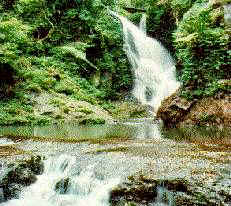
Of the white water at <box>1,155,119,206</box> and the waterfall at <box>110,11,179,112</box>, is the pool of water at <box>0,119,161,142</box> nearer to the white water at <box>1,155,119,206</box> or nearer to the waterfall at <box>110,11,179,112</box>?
the white water at <box>1,155,119,206</box>

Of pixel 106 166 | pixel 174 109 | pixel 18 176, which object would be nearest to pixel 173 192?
pixel 106 166

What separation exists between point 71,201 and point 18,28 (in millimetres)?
12056

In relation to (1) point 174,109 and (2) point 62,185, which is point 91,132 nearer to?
(1) point 174,109

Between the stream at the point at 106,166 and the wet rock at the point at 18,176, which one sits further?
the wet rock at the point at 18,176

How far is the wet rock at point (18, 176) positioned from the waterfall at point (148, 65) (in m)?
12.9

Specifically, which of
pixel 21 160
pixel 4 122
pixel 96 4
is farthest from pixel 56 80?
pixel 21 160

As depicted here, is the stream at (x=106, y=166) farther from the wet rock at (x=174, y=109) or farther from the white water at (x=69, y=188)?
the wet rock at (x=174, y=109)

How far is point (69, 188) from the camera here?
6965 mm

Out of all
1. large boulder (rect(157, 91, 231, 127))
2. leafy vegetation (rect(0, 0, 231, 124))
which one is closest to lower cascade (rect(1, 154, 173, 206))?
large boulder (rect(157, 91, 231, 127))

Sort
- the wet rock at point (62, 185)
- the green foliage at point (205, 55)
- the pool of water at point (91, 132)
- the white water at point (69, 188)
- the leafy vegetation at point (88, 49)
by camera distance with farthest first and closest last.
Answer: the leafy vegetation at point (88, 49)
the green foliage at point (205, 55)
the pool of water at point (91, 132)
the wet rock at point (62, 185)
the white water at point (69, 188)

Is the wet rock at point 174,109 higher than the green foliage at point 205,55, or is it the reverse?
the green foliage at point 205,55

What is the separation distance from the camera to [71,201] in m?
6.73

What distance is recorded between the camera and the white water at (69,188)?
6.54 meters

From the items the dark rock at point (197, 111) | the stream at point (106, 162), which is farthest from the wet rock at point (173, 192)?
the dark rock at point (197, 111)
